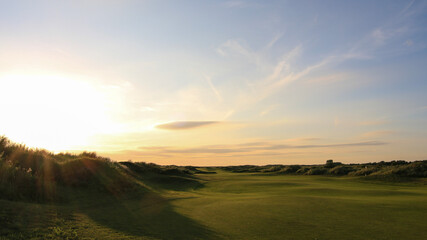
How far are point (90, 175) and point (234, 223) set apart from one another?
1483cm

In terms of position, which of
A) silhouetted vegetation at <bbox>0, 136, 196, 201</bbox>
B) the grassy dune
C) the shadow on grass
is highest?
silhouetted vegetation at <bbox>0, 136, 196, 201</bbox>

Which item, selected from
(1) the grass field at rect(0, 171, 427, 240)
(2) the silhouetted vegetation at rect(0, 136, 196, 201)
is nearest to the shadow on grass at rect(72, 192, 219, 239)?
(1) the grass field at rect(0, 171, 427, 240)

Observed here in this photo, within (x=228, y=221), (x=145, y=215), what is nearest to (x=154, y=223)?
(x=145, y=215)

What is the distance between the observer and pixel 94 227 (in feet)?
32.7

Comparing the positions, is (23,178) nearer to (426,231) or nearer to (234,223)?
(234,223)

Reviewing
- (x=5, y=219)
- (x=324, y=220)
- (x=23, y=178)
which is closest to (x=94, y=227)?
(x=5, y=219)

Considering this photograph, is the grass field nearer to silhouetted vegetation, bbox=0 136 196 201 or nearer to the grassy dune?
the grassy dune

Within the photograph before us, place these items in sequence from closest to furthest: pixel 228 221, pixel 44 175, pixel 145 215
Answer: pixel 228 221
pixel 145 215
pixel 44 175

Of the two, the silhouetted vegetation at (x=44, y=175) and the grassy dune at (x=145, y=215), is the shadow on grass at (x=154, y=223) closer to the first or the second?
the grassy dune at (x=145, y=215)

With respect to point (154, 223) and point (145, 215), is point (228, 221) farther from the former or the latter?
point (145, 215)

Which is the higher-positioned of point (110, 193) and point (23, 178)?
point (23, 178)

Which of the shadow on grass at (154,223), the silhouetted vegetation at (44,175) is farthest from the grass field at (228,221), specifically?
the silhouetted vegetation at (44,175)

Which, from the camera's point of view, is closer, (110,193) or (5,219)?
(5,219)

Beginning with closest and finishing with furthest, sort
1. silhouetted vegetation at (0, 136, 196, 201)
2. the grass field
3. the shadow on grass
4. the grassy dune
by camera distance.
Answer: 1. the grass field
2. the grassy dune
3. the shadow on grass
4. silhouetted vegetation at (0, 136, 196, 201)
